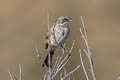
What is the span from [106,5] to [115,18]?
849mm

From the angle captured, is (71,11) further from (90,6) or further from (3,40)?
(3,40)

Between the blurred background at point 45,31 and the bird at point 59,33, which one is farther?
the blurred background at point 45,31

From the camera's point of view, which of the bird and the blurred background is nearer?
the bird

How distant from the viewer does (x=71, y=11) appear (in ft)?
66.8

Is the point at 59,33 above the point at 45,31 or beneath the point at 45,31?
above

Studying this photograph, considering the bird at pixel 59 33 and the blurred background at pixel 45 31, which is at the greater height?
the bird at pixel 59 33

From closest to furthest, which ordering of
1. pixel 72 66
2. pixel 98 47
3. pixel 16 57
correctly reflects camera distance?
pixel 72 66
pixel 16 57
pixel 98 47

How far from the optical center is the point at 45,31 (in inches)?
696

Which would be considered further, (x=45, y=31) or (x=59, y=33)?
(x=45, y=31)

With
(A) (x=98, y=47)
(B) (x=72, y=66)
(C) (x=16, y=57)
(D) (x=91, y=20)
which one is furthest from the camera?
(D) (x=91, y=20)

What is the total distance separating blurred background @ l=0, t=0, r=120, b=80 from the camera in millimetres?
16578

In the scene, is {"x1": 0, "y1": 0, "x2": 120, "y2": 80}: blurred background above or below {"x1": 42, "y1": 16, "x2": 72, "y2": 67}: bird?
below

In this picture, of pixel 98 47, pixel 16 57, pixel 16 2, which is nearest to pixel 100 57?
pixel 98 47

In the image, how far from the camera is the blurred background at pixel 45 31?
1658 centimetres
